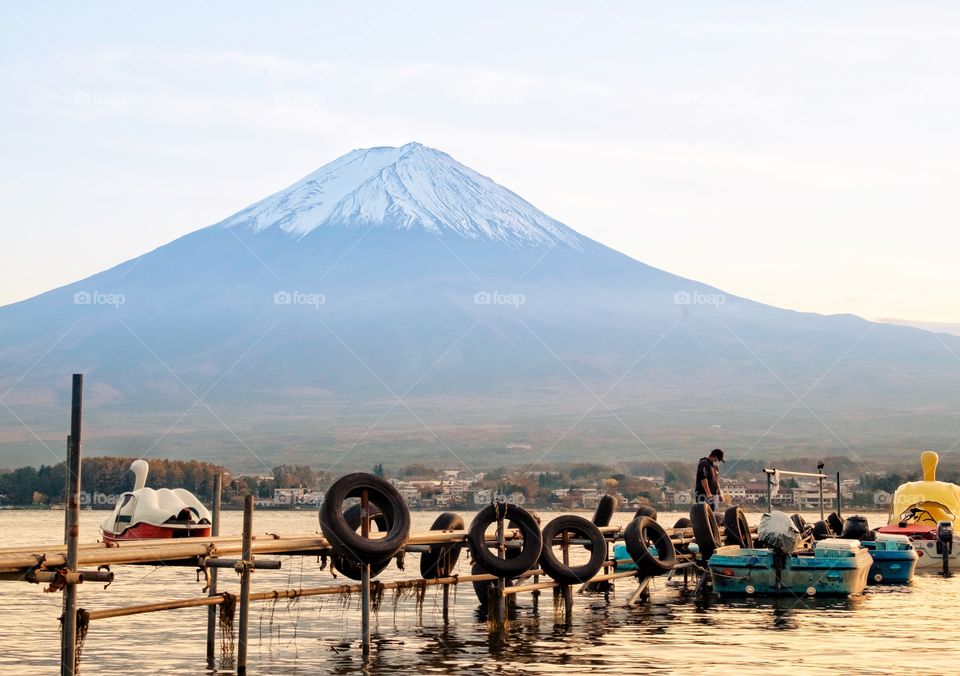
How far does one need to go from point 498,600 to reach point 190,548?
9.83 m

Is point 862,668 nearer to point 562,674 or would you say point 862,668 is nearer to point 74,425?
point 562,674

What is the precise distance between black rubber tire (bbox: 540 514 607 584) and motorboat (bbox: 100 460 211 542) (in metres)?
9.04

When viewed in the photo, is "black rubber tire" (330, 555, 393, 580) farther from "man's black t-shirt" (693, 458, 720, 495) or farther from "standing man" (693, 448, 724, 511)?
"man's black t-shirt" (693, 458, 720, 495)

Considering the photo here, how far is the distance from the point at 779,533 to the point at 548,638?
30.7ft

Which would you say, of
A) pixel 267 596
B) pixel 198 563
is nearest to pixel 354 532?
pixel 267 596

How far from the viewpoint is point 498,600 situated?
33.1 meters

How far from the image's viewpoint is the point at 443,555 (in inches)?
1356

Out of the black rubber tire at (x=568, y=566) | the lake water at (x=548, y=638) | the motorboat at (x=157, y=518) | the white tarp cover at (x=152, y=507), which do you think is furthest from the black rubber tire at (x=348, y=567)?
the black rubber tire at (x=568, y=566)

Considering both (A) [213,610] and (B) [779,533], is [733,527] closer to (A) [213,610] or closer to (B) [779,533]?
(B) [779,533]

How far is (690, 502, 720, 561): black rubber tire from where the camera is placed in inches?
1628

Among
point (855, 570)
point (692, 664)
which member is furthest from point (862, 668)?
point (855, 570)

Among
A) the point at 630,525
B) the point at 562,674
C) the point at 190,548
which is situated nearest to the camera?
the point at 190,548

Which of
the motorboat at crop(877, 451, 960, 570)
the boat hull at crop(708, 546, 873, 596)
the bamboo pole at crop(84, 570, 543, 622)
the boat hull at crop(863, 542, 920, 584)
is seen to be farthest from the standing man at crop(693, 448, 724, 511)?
the motorboat at crop(877, 451, 960, 570)

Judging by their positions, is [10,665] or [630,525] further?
[630,525]
